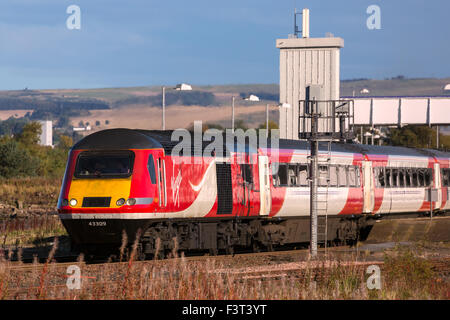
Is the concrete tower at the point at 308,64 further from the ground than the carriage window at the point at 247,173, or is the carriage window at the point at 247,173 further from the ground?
the concrete tower at the point at 308,64

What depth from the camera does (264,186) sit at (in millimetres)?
24641

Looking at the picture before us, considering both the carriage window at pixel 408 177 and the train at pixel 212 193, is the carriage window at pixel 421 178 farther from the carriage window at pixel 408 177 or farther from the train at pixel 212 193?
the train at pixel 212 193

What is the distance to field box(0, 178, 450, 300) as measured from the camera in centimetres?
1279

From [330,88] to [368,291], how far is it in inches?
1926

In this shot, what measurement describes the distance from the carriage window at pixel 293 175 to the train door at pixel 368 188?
412 centimetres

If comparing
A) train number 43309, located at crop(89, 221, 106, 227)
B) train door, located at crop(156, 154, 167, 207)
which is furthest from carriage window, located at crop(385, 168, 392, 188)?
train number 43309, located at crop(89, 221, 106, 227)

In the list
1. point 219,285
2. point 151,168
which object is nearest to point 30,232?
point 151,168

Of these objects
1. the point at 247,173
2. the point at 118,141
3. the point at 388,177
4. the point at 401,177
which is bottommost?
the point at 401,177

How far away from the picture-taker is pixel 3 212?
45.4 meters

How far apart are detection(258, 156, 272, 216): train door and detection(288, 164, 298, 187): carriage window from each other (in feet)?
4.33

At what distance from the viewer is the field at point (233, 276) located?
1279cm

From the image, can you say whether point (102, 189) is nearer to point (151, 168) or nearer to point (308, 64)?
point (151, 168)

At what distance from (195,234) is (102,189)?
308 cm

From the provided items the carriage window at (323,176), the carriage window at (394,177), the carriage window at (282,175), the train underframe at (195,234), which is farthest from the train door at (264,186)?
the carriage window at (394,177)
